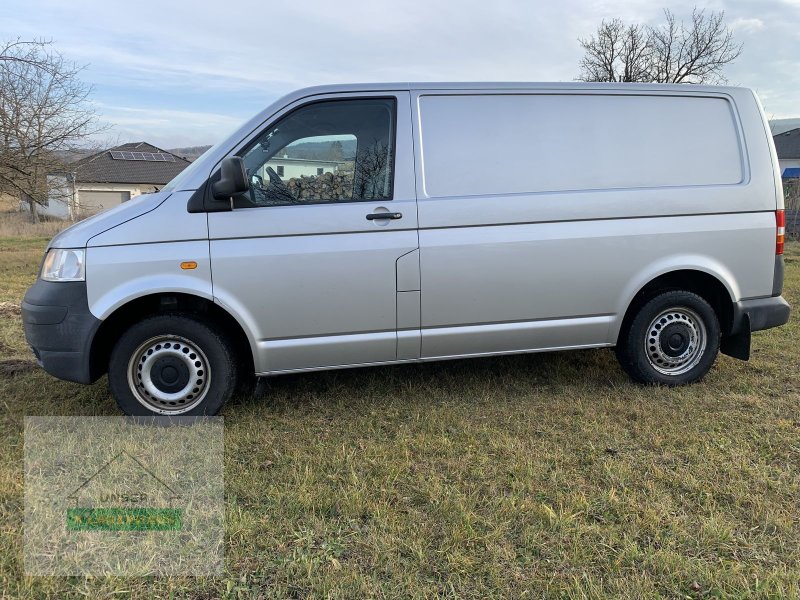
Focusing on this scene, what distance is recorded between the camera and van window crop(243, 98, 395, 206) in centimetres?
362

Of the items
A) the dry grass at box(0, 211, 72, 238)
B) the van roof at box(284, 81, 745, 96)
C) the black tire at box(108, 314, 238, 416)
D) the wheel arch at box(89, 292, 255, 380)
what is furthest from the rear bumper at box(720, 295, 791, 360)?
the dry grass at box(0, 211, 72, 238)

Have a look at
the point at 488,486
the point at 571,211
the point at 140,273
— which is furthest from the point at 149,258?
the point at 571,211

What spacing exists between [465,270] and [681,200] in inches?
64.8

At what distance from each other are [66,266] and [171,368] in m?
0.86

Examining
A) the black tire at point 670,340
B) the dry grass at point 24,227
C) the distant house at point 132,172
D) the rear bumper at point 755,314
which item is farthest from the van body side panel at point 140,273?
the distant house at point 132,172

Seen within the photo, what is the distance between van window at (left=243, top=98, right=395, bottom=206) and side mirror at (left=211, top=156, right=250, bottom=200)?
0.14 meters

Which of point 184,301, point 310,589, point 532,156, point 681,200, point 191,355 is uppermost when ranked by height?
point 532,156

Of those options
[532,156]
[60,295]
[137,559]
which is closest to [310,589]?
[137,559]

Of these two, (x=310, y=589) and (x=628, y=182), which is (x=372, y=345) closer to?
(x=310, y=589)

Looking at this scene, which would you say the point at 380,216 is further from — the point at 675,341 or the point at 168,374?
the point at 675,341

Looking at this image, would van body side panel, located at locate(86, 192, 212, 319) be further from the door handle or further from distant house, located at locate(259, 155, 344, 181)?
the door handle

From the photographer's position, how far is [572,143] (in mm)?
3971

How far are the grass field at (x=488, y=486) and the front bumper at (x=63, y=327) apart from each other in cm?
53

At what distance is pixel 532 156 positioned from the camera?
3.89m
